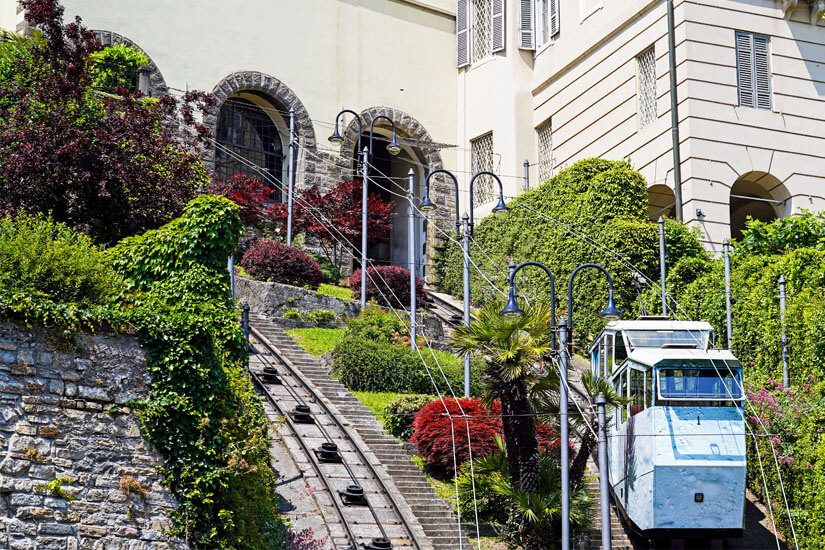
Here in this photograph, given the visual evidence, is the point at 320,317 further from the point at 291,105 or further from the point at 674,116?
the point at 674,116

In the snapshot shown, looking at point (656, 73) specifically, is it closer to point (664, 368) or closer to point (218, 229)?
point (664, 368)

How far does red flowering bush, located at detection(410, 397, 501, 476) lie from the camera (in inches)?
856

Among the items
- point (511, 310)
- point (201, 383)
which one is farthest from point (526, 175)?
point (201, 383)

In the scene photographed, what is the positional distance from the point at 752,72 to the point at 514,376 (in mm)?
15096

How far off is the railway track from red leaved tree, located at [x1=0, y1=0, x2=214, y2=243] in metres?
4.30

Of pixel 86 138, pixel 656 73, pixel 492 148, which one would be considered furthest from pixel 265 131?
pixel 86 138

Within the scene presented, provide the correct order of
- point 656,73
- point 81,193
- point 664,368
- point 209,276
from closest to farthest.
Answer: point 209,276 → point 664,368 → point 81,193 → point 656,73

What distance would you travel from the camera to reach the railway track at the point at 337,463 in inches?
745

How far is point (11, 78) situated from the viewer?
80.2 feet

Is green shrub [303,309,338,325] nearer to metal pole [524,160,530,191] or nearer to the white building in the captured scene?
the white building

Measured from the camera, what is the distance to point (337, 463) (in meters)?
21.2

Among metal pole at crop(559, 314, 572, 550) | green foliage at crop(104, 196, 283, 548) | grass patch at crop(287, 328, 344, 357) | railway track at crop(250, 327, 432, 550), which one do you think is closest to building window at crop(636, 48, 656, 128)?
grass patch at crop(287, 328, 344, 357)

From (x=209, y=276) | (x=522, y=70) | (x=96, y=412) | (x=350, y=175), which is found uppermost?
(x=522, y=70)

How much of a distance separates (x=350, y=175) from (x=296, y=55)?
4.25 m
